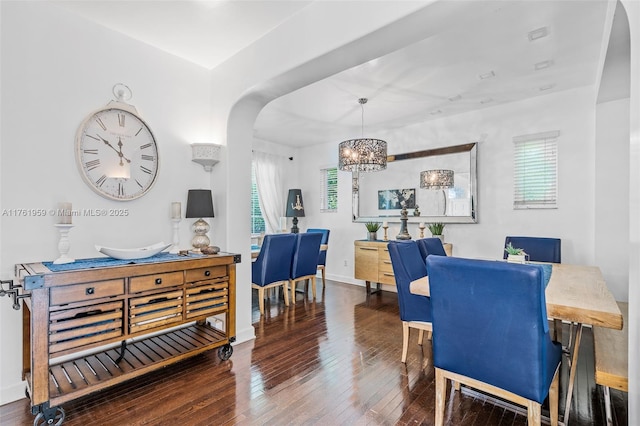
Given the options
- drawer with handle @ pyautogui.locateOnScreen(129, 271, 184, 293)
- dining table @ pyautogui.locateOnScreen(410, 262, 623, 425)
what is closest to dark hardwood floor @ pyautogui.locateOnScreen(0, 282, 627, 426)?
dining table @ pyautogui.locateOnScreen(410, 262, 623, 425)

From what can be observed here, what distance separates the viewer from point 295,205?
243 inches

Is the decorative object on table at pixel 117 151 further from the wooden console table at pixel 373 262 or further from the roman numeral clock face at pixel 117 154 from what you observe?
the wooden console table at pixel 373 262

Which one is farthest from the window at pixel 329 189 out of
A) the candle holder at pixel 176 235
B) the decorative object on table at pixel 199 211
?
the candle holder at pixel 176 235

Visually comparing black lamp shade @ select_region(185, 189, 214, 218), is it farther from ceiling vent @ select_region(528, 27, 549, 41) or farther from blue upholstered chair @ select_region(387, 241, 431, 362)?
ceiling vent @ select_region(528, 27, 549, 41)

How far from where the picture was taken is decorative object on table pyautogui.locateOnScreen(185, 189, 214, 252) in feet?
9.31

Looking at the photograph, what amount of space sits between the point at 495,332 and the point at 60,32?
351 cm

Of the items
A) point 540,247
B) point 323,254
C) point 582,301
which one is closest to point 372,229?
point 323,254

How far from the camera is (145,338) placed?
9.09 ft

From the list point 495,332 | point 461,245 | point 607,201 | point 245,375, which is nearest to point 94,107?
point 245,375

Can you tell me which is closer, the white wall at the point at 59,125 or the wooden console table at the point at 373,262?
the white wall at the point at 59,125

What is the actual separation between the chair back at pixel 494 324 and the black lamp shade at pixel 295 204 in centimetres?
456

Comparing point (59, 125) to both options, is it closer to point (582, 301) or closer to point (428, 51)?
point (428, 51)

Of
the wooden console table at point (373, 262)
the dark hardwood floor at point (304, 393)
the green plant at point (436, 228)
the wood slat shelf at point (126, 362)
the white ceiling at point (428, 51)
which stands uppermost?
the white ceiling at point (428, 51)

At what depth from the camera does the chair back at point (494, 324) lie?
144cm
